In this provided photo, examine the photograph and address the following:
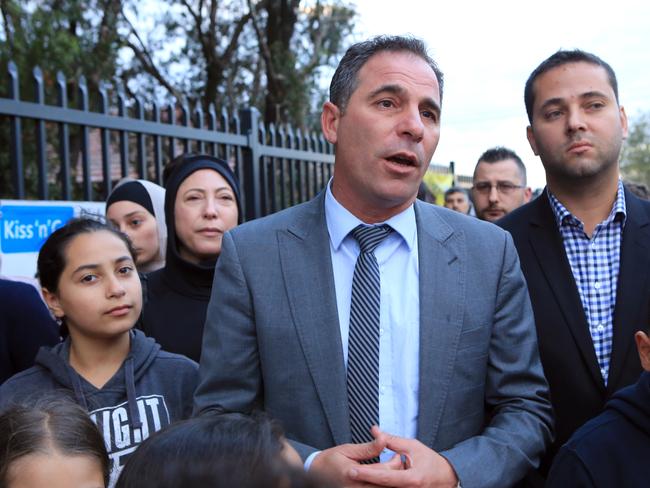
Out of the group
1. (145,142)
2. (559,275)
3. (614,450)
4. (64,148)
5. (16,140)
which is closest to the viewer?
(614,450)

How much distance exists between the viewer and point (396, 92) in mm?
2082

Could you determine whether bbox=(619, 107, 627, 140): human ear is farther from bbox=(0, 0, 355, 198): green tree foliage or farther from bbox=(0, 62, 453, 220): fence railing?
bbox=(0, 0, 355, 198): green tree foliage

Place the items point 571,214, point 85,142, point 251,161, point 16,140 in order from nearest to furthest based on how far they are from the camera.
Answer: point 571,214 < point 16,140 < point 85,142 < point 251,161

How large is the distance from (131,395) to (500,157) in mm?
3809

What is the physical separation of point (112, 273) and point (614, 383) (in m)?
1.86

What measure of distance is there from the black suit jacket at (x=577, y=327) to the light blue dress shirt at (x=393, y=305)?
68 cm

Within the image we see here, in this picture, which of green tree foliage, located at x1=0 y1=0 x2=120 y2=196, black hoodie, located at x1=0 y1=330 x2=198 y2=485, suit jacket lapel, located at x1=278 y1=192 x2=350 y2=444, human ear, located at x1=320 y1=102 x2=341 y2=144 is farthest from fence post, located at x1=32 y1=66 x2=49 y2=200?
green tree foliage, located at x1=0 y1=0 x2=120 y2=196

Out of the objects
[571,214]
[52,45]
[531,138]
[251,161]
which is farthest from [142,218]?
[52,45]

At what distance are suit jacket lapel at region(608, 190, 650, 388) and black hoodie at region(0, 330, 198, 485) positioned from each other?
153 centimetres

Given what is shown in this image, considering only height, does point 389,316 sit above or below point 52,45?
below

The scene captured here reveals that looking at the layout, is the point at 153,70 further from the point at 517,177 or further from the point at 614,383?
the point at 614,383

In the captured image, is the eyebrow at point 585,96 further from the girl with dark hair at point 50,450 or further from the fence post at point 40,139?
the fence post at point 40,139

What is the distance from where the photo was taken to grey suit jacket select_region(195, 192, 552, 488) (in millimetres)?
1940

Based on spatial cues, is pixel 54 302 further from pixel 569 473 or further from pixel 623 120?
pixel 623 120
